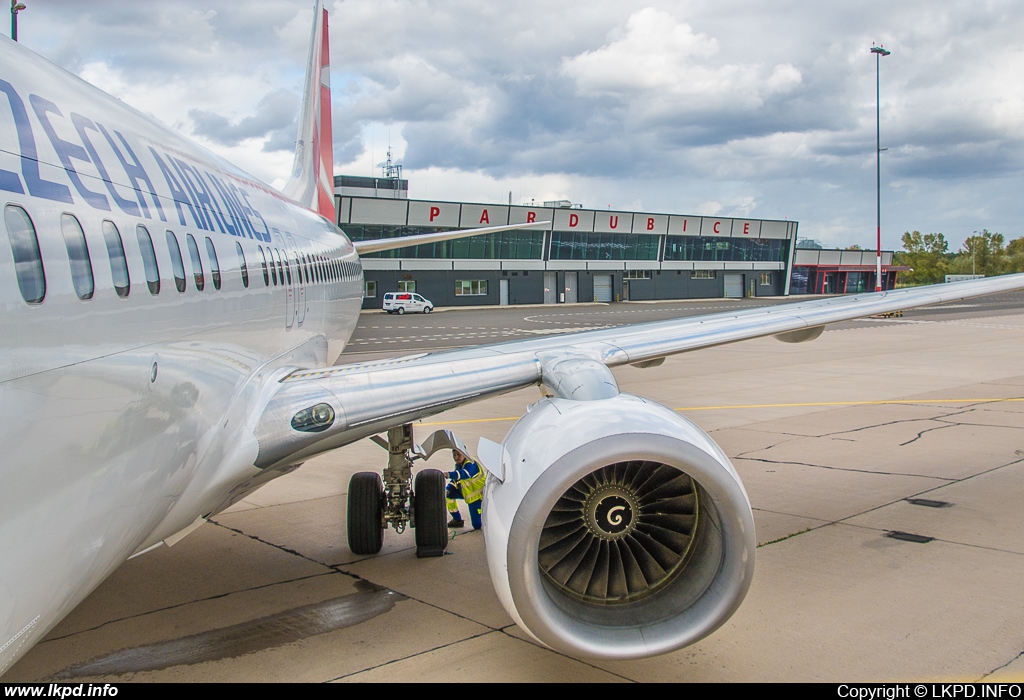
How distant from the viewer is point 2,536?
2.82 meters

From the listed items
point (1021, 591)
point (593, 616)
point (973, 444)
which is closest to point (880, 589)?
point (1021, 591)

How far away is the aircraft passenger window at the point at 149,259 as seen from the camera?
4.29 m

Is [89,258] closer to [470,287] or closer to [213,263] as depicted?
[213,263]

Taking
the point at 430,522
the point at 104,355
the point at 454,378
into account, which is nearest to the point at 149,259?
the point at 104,355

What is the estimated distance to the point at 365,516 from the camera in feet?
26.0

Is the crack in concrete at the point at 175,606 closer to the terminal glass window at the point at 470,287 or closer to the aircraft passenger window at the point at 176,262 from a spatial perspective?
the aircraft passenger window at the point at 176,262

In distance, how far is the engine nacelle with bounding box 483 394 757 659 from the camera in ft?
14.9

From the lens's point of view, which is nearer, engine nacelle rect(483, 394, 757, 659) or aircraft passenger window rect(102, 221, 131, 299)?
aircraft passenger window rect(102, 221, 131, 299)

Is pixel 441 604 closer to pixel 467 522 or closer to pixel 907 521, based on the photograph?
pixel 467 522

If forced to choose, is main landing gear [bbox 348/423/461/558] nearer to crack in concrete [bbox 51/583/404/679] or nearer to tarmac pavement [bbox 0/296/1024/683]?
tarmac pavement [bbox 0/296/1024/683]

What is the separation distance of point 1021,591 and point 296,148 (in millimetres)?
13292

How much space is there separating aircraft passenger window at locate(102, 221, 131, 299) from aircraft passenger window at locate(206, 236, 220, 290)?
1.42 meters

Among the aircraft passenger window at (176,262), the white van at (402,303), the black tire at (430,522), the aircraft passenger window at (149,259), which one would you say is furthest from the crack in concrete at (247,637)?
Result: the white van at (402,303)

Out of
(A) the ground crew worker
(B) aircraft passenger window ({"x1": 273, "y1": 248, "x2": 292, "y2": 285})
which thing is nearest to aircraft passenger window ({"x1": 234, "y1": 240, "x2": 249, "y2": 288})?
(B) aircraft passenger window ({"x1": 273, "y1": 248, "x2": 292, "y2": 285})
